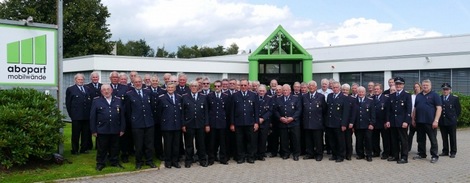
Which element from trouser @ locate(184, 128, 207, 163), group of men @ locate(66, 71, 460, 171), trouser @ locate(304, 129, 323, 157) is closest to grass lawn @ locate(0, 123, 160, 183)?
group of men @ locate(66, 71, 460, 171)

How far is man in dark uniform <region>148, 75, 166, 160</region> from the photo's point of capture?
9394 millimetres

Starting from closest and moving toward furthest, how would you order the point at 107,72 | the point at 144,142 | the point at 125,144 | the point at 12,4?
the point at 144,142 < the point at 125,144 < the point at 107,72 < the point at 12,4

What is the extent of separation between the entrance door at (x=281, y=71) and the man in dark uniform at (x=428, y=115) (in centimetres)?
1793

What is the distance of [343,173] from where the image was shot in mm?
Result: 8727

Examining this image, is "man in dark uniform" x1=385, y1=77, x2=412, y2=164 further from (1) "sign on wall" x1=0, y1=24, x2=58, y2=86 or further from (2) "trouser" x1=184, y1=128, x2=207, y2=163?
(1) "sign on wall" x1=0, y1=24, x2=58, y2=86

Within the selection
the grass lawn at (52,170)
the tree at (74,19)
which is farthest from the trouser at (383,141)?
the tree at (74,19)

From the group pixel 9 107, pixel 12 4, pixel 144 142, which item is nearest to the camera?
pixel 9 107

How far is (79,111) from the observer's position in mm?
10039

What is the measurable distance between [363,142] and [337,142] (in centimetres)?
64

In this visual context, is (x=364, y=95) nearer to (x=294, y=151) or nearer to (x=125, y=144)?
(x=294, y=151)

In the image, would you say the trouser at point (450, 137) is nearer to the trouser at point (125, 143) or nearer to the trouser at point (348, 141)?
the trouser at point (348, 141)

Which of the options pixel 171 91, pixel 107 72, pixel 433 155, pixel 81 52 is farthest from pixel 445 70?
pixel 81 52

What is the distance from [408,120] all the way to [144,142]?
5494 millimetres

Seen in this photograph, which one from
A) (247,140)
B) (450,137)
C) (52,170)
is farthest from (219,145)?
(450,137)
